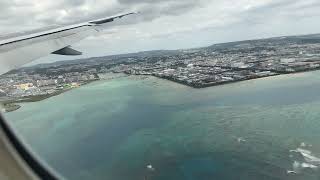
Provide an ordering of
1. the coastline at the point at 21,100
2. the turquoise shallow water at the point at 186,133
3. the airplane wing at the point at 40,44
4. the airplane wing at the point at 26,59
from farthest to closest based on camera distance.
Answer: the coastline at the point at 21,100, the turquoise shallow water at the point at 186,133, the airplane wing at the point at 40,44, the airplane wing at the point at 26,59

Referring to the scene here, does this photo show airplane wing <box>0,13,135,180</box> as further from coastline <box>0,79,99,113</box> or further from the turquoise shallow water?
coastline <box>0,79,99,113</box>

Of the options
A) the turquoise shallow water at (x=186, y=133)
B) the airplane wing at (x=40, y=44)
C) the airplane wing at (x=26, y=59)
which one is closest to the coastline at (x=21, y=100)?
the turquoise shallow water at (x=186, y=133)

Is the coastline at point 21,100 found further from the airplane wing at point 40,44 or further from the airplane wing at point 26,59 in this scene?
the airplane wing at point 26,59

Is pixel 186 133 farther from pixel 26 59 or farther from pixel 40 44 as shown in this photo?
pixel 26 59

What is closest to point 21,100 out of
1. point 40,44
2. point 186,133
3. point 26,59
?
point 186,133

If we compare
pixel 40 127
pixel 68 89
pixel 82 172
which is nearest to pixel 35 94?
pixel 68 89

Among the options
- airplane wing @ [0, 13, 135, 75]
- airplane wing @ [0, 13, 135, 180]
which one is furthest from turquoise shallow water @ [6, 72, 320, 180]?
airplane wing @ [0, 13, 135, 180]

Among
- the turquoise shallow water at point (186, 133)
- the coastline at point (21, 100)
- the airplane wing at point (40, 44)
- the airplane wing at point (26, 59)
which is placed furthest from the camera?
the coastline at point (21, 100)

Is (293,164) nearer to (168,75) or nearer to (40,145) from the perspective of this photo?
(40,145)

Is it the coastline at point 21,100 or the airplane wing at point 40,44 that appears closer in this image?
the airplane wing at point 40,44
